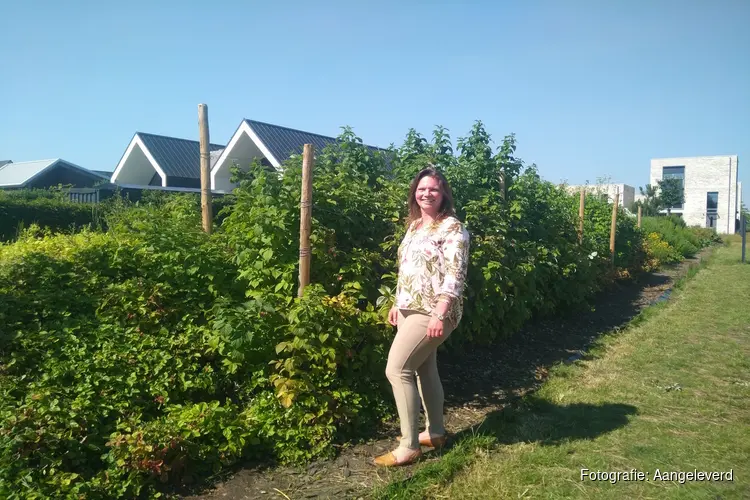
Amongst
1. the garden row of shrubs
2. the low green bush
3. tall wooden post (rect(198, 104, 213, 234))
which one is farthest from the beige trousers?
the low green bush

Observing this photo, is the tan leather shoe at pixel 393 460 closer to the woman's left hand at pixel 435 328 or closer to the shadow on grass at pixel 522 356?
the woman's left hand at pixel 435 328

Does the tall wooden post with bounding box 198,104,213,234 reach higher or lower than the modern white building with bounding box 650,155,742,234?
lower

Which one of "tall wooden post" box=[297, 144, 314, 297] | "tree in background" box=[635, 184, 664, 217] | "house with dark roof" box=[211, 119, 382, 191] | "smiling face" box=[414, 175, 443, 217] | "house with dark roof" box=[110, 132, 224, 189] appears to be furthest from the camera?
"tree in background" box=[635, 184, 664, 217]

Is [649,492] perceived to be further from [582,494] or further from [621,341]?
[621,341]

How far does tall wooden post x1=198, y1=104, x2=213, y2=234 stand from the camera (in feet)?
17.4

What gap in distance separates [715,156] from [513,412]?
70499 millimetres

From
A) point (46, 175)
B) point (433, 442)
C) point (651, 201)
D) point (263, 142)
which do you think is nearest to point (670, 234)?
point (263, 142)

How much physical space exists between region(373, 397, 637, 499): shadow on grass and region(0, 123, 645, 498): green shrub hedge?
2.08 feet

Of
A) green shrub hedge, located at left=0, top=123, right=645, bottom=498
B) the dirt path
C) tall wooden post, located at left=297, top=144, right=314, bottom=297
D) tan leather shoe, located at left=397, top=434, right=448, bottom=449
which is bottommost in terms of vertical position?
the dirt path

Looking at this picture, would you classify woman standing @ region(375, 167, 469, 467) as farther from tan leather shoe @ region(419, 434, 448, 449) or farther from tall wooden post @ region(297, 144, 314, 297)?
tall wooden post @ region(297, 144, 314, 297)

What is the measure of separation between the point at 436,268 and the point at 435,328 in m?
0.35

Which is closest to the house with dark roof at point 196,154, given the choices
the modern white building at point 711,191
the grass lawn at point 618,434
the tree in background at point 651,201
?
the grass lawn at point 618,434

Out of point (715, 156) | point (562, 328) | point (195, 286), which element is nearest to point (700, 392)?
point (562, 328)

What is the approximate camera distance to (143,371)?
3.56m
